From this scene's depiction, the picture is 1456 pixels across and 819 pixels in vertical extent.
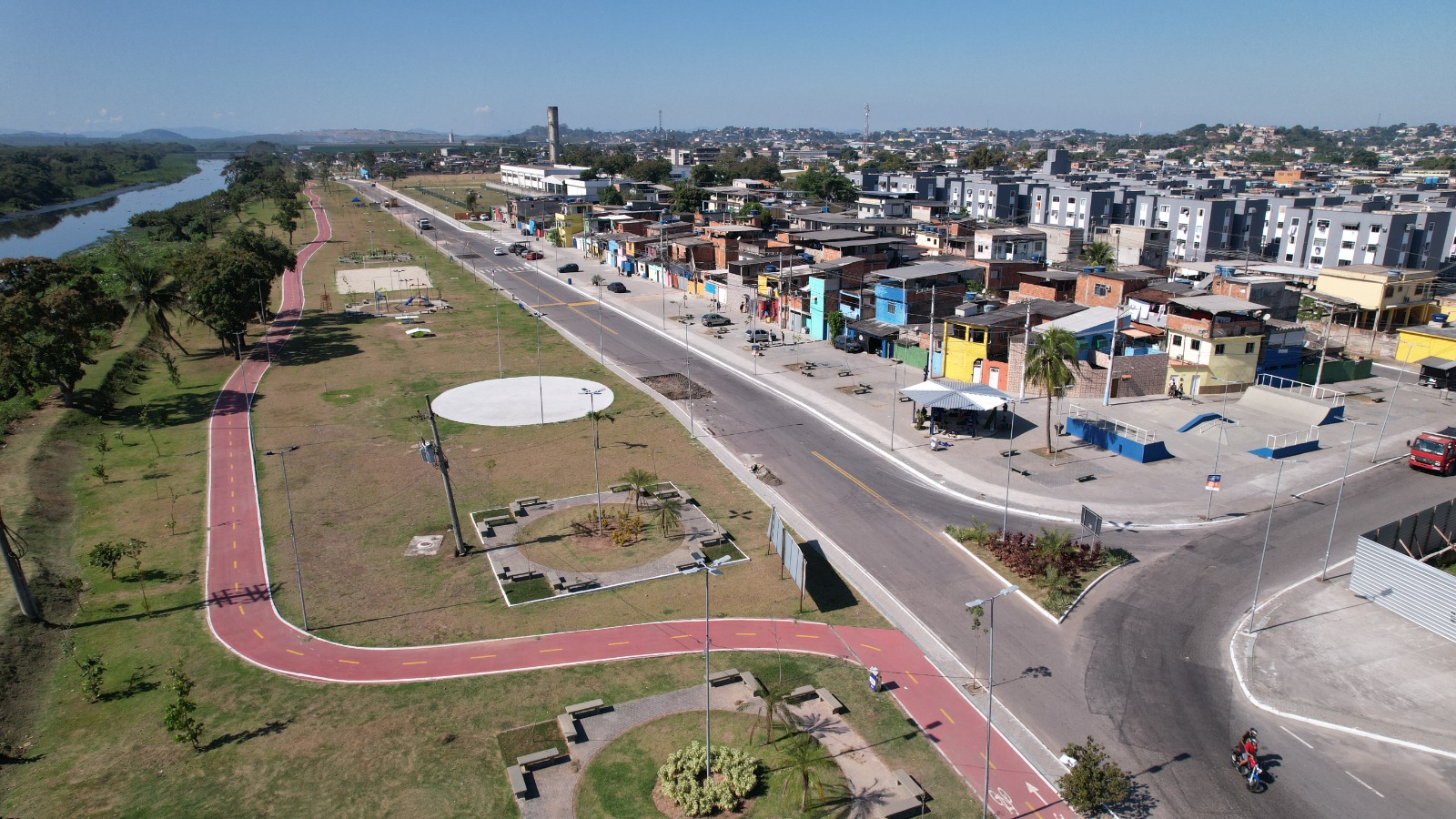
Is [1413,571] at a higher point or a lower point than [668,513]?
higher

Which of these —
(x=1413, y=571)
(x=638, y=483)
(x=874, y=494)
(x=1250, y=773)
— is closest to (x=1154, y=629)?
(x=1250, y=773)

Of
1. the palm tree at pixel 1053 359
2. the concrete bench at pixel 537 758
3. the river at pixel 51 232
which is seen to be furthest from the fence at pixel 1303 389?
the river at pixel 51 232

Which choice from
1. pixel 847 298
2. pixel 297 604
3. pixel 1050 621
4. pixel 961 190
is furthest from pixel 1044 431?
pixel 961 190

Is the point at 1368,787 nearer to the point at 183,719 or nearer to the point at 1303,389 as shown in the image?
the point at 183,719

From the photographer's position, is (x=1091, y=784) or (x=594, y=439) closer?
(x=1091, y=784)

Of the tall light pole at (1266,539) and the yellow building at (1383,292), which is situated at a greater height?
the yellow building at (1383,292)

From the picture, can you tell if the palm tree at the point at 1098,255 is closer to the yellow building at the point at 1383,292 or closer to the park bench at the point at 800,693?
the yellow building at the point at 1383,292

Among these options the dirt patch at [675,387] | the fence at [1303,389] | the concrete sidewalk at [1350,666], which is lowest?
the concrete sidewalk at [1350,666]

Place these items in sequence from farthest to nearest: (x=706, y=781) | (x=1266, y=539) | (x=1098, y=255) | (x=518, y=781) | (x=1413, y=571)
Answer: (x=1098, y=255) → (x=1266, y=539) → (x=1413, y=571) → (x=518, y=781) → (x=706, y=781)
